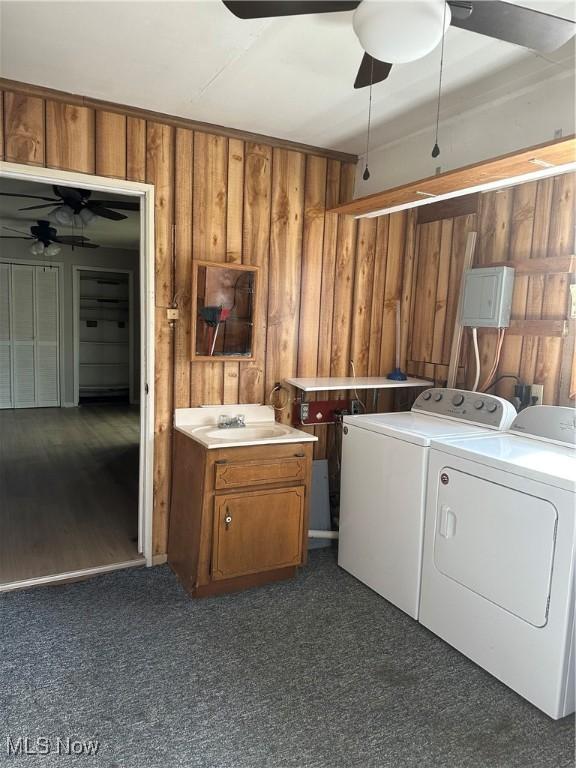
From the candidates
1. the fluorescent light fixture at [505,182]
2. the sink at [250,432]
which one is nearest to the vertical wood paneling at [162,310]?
the sink at [250,432]

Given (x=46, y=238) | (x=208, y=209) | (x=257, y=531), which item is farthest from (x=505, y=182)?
(x=46, y=238)

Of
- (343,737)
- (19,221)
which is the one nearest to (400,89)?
(343,737)

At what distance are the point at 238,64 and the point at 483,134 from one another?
1.33 metres

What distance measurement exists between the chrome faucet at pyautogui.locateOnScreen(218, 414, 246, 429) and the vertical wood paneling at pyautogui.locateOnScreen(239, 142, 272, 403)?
18 centimetres

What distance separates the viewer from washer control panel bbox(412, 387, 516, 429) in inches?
110

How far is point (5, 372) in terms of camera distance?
777cm

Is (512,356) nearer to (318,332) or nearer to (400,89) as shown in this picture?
(318,332)

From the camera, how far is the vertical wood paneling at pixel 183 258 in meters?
3.00

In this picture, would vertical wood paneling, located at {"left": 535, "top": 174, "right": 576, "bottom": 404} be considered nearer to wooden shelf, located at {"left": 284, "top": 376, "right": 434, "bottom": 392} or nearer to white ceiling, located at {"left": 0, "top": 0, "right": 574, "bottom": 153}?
white ceiling, located at {"left": 0, "top": 0, "right": 574, "bottom": 153}

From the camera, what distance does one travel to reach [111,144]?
2.82 metres

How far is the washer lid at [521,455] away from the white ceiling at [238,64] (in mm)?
1684

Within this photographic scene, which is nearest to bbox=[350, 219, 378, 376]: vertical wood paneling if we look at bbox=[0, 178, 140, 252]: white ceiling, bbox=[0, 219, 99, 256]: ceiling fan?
bbox=[0, 178, 140, 252]: white ceiling

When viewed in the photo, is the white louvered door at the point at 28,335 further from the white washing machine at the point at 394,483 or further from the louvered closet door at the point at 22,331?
the white washing machine at the point at 394,483

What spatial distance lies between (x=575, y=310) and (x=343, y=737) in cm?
220
